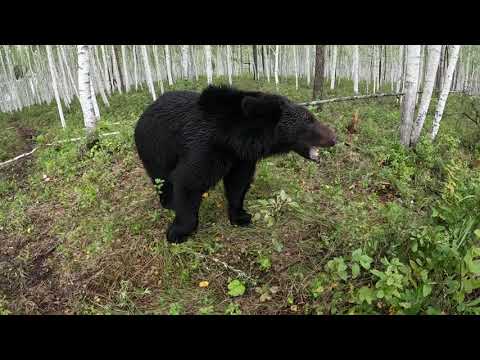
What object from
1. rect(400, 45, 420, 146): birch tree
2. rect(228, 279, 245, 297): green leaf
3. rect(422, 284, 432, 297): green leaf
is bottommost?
rect(228, 279, 245, 297): green leaf

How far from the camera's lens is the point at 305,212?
4.45 m

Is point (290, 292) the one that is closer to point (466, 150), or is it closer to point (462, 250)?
point (462, 250)

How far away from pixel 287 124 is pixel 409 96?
4204 mm

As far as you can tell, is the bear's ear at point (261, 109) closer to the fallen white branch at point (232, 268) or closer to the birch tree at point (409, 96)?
the fallen white branch at point (232, 268)

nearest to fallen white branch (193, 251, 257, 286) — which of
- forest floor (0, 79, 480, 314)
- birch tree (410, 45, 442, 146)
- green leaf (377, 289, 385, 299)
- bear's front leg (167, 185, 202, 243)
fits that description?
forest floor (0, 79, 480, 314)

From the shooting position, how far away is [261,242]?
13.6ft

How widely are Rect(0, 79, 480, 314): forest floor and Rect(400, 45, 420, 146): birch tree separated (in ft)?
1.08

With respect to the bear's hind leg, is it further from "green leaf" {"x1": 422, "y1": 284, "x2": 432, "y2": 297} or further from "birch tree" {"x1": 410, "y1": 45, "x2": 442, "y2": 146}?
"birch tree" {"x1": 410, "y1": 45, "x2": 442, "y2": 146}

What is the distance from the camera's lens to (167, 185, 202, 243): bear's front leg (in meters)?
3.93

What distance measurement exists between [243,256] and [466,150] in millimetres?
7273

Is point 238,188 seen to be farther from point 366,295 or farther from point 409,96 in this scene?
point 409,96

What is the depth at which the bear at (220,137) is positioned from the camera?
3682 mm
